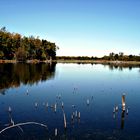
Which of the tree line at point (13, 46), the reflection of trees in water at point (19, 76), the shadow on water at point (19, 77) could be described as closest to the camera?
the shadow on water at point (19, 77)

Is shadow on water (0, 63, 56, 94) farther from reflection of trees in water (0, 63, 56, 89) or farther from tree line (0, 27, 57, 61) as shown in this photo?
tree line (0, 27, 57, 61)

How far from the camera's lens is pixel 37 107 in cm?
3634

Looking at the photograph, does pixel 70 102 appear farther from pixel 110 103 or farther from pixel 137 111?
pixel 137 111

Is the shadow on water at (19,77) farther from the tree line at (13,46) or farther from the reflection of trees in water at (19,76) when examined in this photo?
the tree line at (13,46)

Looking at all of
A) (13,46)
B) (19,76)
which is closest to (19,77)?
(19,76)

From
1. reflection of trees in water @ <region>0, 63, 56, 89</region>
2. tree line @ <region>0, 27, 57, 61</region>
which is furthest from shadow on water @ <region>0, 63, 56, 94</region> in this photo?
tree line @ <region>0, 27, 57, 61</region>

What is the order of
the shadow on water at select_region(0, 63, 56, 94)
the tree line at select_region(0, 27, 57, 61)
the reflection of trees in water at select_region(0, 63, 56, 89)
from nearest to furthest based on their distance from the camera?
the shadow on water at select_region(0, 63, 56, 94), the reflection of trees in water at select_region(0, 63, 56, 89), the tree line at select_region(0, 27, 57, 61)

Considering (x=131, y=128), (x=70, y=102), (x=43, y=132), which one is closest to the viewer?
(x=43, y=132)

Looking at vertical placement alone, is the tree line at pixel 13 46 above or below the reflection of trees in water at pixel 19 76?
above

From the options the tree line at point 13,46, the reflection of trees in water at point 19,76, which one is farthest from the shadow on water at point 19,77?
the tree line at point 13,46

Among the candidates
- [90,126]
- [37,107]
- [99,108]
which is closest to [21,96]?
[37,107]

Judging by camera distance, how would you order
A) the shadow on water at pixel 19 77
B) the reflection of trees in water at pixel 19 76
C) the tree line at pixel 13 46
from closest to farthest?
the shadow on water at pixel 19 77
the reflection of trees in water at pixel 19 76
the tree line at pixel 13 46

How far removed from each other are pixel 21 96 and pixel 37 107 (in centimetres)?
1025

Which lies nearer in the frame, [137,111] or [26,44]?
[137,111]
